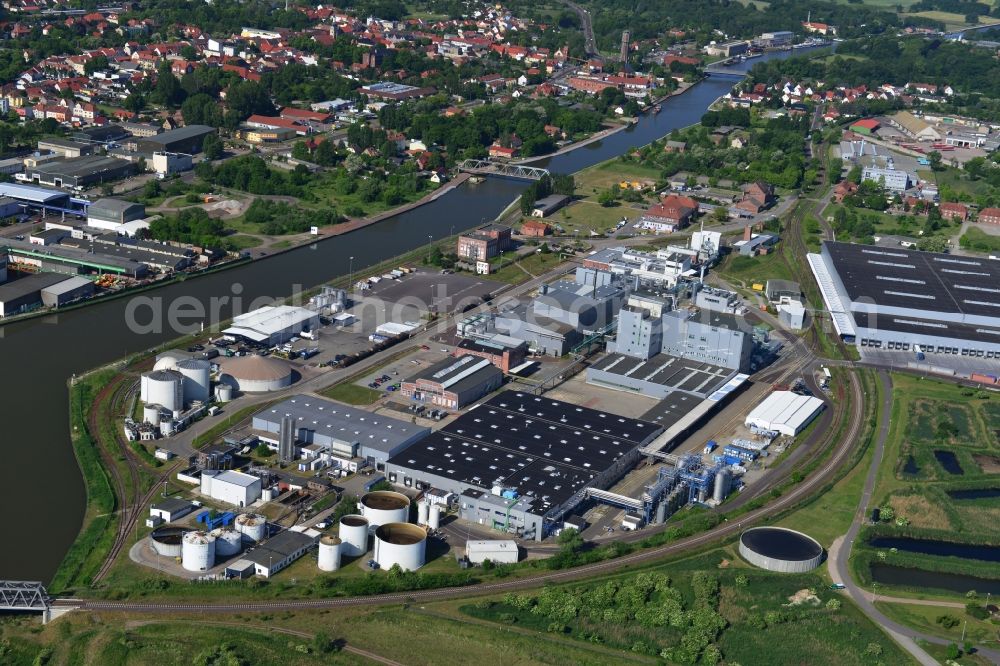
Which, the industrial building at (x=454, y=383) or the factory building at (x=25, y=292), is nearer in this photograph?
the industrial building at (x=454, y=383)

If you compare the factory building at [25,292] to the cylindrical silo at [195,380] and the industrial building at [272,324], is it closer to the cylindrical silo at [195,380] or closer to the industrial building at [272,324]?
the industrial building at [272,324]

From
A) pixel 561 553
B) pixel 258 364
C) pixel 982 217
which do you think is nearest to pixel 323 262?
pixel 258 364

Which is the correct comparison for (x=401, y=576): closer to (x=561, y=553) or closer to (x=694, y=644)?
(x=561, y=553)

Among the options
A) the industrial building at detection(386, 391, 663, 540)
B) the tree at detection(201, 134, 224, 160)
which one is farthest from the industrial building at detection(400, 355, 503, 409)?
the tree at detection(201, 134, 224, 160)

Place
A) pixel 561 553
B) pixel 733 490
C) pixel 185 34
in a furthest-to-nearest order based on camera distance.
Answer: pixel 185 34
pixel 733 490
pixel 561 553

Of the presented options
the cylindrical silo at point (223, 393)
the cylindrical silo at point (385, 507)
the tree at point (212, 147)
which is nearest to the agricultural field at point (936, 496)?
the cylindrical silo at point (385, 507)

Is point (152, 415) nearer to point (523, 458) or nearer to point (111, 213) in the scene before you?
point (523, 458)

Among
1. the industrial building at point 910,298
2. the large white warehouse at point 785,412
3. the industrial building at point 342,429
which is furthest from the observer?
the industrial building at point 910,298
